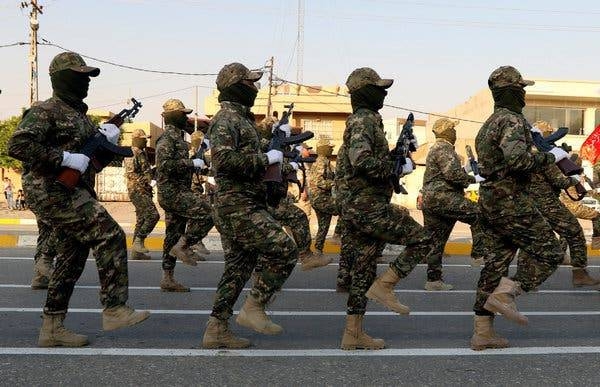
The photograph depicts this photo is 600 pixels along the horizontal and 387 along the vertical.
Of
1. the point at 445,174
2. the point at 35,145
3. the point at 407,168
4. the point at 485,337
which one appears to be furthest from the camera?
the point at 445,174

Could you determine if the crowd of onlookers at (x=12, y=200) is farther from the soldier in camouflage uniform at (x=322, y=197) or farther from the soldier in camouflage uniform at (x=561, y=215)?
the soldier in camouflage uniform at (x=561, y=215)

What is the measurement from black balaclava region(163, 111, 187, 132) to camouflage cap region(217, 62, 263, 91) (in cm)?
271

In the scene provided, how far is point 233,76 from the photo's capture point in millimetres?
4977

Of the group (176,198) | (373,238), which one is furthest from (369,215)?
(176,198)

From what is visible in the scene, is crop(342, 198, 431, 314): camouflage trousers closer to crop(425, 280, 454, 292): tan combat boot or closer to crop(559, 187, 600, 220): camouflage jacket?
crop(425, 280, 454, 292): tan combat boot

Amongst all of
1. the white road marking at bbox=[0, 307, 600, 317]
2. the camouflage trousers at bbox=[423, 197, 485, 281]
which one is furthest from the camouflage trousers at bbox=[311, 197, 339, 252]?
the white road marking at bbox=[0, 307, 600, 317]

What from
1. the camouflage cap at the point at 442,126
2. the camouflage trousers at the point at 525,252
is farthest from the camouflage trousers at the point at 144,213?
the camouflage trousers at the point at 525,252

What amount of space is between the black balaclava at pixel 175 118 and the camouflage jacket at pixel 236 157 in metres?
2.74

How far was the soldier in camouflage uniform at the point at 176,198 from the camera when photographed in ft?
24.9

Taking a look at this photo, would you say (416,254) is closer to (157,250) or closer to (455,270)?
(455,270)

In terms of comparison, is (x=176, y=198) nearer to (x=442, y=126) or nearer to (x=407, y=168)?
(x=442, y=126)

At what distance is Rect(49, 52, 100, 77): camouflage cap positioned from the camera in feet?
15.9

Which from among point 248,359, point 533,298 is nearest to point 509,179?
point 248,359

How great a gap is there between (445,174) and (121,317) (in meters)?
4.23
